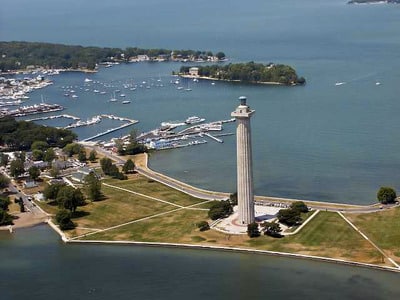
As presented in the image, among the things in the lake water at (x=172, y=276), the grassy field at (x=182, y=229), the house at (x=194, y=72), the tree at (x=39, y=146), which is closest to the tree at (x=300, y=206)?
the grassy field at (x=182, y=229)

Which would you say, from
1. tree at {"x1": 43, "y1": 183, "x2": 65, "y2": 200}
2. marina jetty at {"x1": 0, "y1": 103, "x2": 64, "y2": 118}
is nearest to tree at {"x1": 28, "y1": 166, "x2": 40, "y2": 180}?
tree at {"x1": 43, "y1": 183, "x2": 65, "y2": 200}

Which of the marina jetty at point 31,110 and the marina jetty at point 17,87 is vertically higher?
the marina jetty at point 17,87

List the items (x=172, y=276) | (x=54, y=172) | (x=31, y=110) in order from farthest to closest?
(x=31, y=110) < (x=54, y=172) < (x=172, y=276)

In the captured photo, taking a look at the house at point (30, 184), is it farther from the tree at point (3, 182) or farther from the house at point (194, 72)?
the house at point (194, 72)

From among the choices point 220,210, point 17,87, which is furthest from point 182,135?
point 17,87

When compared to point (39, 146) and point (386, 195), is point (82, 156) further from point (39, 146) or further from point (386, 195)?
point (386, 195)

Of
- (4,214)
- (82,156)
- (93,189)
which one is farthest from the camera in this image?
(82,156)
